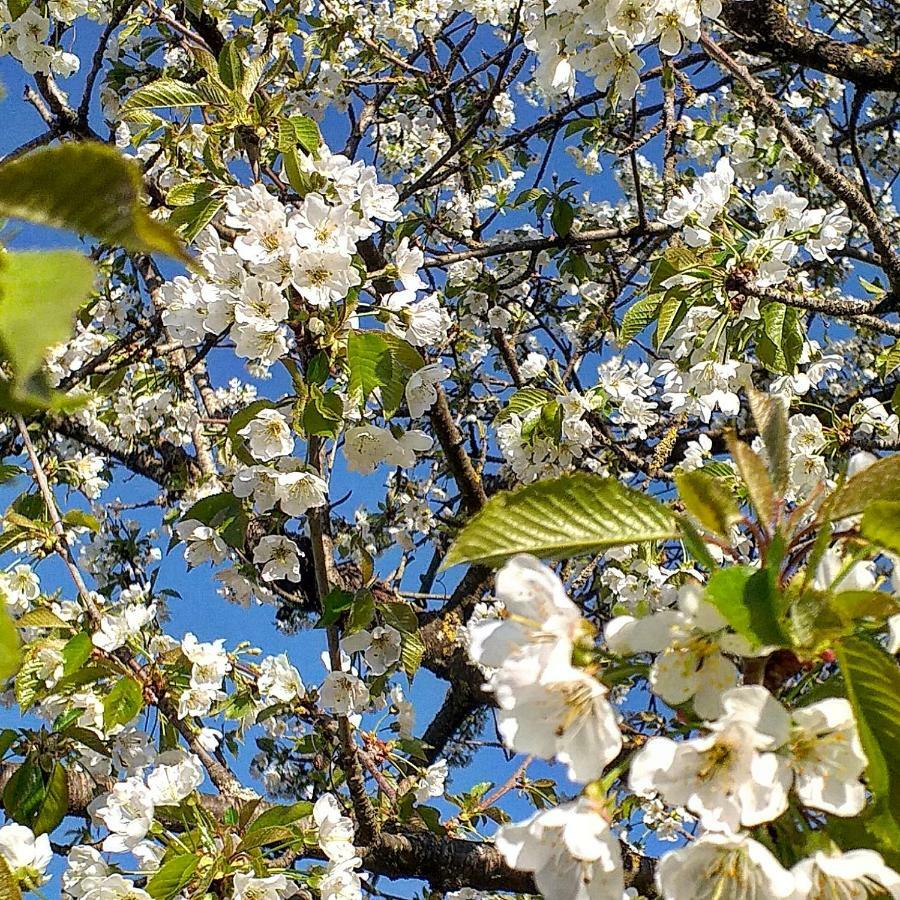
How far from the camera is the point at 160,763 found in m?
2.16

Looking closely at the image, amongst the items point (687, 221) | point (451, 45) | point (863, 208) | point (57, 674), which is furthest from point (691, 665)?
point (451, 45)

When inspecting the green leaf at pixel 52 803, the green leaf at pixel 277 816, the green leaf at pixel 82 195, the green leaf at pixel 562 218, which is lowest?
the green leaf at pixel 277 816

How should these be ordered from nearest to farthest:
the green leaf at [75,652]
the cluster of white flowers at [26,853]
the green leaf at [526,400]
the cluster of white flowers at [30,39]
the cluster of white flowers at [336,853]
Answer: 1. the cluster of white flowers at [26,853]
2. the cluster of white flowers at [336,853]
3. the green leaf at [75,652]
4. the green leaf at [526,400]
5. the cluster of white flowers at [30,39]

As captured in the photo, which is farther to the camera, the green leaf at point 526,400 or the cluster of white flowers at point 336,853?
the green leaf at point 526,400

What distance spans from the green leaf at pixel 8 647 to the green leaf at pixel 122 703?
181 cm

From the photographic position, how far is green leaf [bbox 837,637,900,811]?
75 centimetres

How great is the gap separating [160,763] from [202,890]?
55 centimetres

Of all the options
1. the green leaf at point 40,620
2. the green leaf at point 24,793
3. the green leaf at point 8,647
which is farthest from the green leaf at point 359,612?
the green leaf at point 8,647

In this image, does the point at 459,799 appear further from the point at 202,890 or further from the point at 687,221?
the point at 687,221

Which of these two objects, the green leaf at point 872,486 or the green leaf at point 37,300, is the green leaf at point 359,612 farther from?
the green leaf at point 37,300

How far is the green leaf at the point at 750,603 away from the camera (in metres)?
0.78

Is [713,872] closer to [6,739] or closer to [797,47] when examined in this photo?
[6,739]

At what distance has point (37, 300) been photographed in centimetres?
43

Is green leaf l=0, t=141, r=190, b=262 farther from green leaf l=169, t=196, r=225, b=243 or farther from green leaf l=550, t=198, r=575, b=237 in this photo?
green leaf l=550, t=198, r=575, b=237
